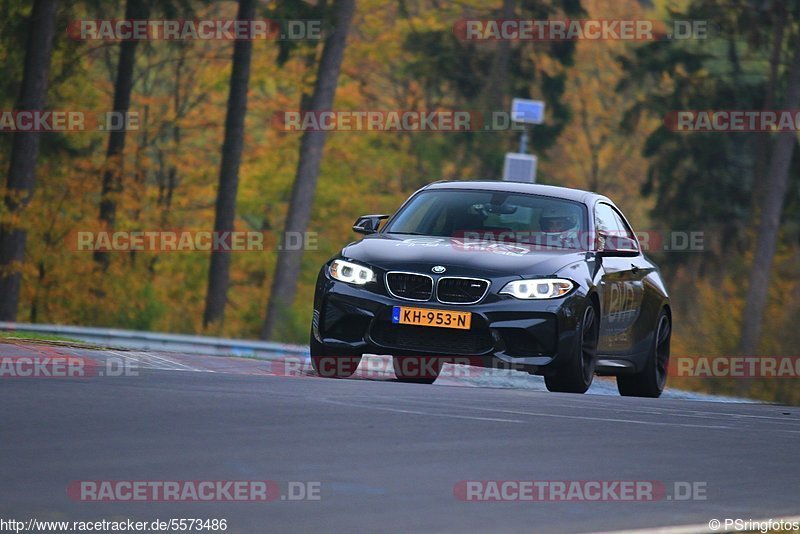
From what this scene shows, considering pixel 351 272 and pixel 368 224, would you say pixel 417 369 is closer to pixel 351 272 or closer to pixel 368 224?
pixel 368 224

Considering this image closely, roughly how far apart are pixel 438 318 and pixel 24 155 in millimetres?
23244

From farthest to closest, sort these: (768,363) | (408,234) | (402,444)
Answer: (768,363) → (408,234) → (402,444)

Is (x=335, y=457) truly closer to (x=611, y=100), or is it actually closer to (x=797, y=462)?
→ (x=797, y=462)

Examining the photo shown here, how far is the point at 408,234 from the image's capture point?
44.1ft

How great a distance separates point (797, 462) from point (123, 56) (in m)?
35.8

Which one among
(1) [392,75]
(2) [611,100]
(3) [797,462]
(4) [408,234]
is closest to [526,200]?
(4) [408,234]

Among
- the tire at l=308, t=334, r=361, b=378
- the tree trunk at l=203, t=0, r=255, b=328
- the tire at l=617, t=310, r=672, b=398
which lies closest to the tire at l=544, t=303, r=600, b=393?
the tire at l=308, t=334, r=361, b=378

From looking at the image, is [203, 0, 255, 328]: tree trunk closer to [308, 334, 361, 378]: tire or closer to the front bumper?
[308, 334, 361, 378]: tire

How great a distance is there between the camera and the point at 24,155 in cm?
3356

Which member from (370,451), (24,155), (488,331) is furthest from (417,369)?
(24,155)

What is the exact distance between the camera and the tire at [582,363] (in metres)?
12.3

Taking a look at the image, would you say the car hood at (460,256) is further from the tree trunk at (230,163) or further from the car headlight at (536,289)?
the tree trunk at (230,163)

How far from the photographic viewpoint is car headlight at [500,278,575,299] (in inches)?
472

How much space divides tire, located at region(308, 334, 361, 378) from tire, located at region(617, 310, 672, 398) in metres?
3.04
